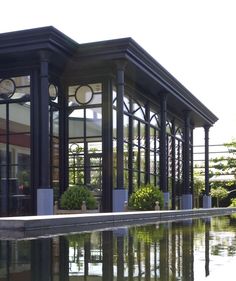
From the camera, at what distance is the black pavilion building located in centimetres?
2030

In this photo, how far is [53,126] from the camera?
23.2 m

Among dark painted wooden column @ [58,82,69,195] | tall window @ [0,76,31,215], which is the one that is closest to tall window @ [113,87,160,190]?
dark painted wooden column @ [58,82,69,195]

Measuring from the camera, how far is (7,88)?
22.7m

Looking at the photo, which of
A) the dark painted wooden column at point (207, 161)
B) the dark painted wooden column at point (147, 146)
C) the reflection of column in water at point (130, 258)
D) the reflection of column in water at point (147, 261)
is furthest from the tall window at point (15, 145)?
the dark painted wooden column at point (207, 161)

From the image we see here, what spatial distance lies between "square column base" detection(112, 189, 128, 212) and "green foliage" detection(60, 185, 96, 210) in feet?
4.22

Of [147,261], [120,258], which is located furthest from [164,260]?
[120,258]

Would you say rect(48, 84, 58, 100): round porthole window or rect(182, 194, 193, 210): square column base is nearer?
rect(48, 84, 58, 100): round porthole window

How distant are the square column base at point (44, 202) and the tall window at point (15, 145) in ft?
8.24

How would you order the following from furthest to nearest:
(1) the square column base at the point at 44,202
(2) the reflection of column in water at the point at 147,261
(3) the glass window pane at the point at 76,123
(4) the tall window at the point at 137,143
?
(4) the tall window at the point at 137,143
(3) the glass window pane at the point at 76,123
(1) the square column base at the point at 44,202
(2) the reflection of column in water at the point at 147,261

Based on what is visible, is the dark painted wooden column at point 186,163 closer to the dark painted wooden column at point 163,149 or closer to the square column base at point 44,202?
the dark painted wooden column at point 163,149

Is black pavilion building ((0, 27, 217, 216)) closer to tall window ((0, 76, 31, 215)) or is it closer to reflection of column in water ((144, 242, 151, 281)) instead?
tall window ((0, 76, 31, 215))

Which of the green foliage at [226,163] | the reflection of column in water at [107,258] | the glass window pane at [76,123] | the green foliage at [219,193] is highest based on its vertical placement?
the glass window pane at [76,123]

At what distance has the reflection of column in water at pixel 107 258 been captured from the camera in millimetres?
5426

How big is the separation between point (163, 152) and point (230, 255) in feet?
68.3
